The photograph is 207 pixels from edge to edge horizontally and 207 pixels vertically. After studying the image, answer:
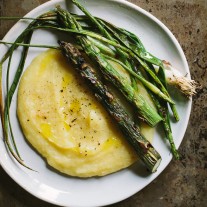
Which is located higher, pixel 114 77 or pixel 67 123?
pixel 114 77

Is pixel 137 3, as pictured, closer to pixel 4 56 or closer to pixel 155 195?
pixel 4 56

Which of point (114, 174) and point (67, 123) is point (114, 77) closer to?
point (67, 123)

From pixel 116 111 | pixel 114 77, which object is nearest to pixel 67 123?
pixel 116 111

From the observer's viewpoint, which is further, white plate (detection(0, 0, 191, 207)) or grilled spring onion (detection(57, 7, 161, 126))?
white plate (detection(0, 0, 191, 207))

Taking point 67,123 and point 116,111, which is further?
point 67,123
